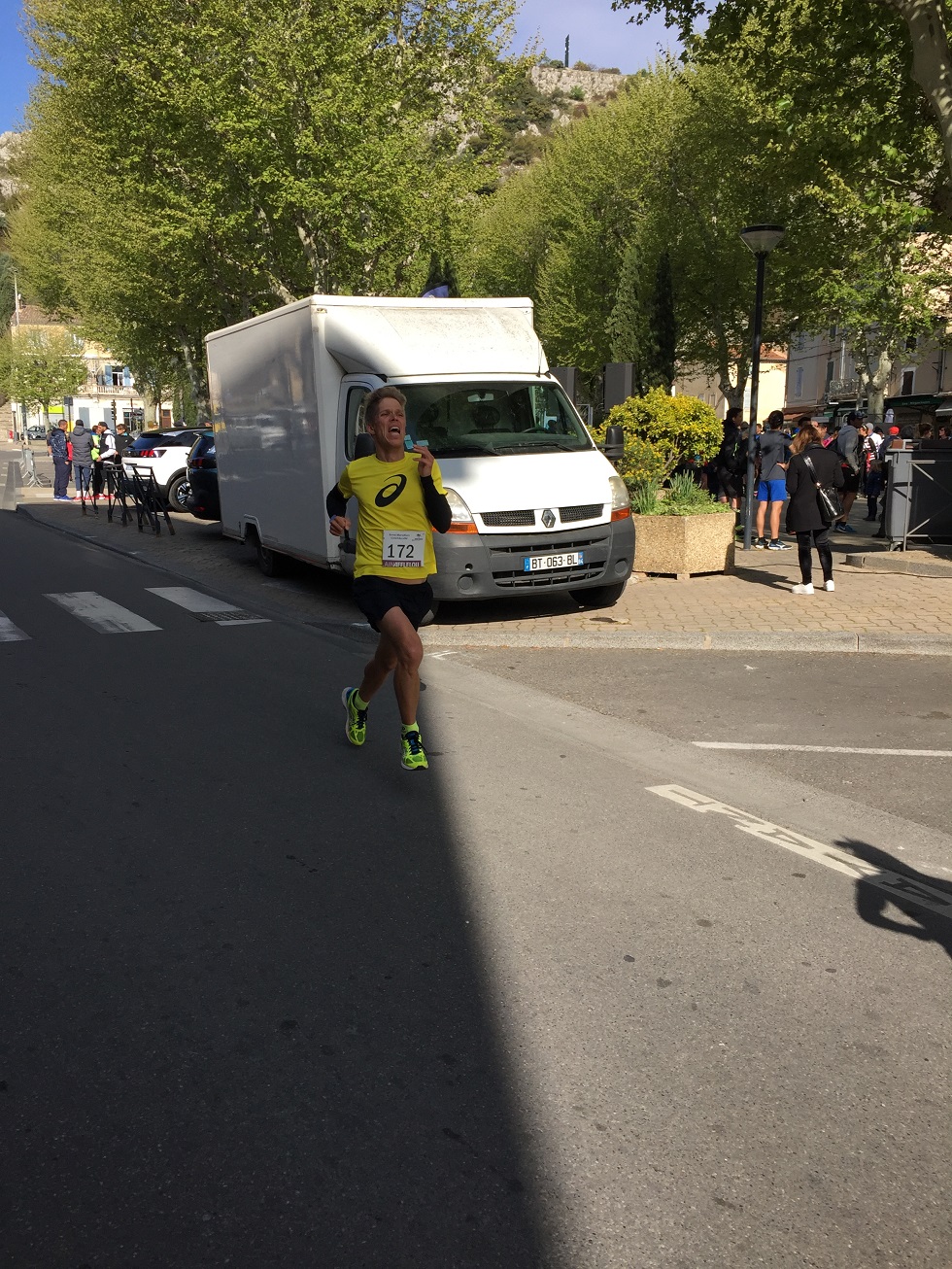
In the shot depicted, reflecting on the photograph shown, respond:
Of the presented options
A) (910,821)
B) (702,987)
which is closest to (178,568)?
(910,821)

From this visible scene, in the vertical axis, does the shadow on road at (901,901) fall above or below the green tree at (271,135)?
below

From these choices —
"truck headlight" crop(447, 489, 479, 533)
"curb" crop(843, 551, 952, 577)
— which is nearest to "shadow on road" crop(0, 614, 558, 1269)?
"truck headlight" crop(447, 489, 479, 533)

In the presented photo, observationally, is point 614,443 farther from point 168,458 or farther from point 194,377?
point 194,377

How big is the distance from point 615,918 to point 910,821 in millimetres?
1772

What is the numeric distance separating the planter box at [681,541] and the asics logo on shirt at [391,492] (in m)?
6.95

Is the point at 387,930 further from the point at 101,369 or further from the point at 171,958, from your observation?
the point at 101,369

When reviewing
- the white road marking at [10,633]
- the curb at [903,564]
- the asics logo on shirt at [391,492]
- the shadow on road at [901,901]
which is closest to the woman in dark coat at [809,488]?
the curb at [903,564]

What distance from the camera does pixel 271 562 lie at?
1352 centimetres

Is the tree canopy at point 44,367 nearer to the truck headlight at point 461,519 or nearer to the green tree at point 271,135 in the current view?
the green tree at point 271,135

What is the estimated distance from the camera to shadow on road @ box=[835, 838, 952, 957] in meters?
3.90

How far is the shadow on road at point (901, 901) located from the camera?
390cm

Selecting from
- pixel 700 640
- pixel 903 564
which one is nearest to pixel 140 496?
pixel 903 564

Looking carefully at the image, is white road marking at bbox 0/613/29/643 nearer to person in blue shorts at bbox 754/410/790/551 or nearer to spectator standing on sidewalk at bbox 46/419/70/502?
person in blue shorts at bbox 754/410/790/551

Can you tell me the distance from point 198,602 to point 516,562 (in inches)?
145
